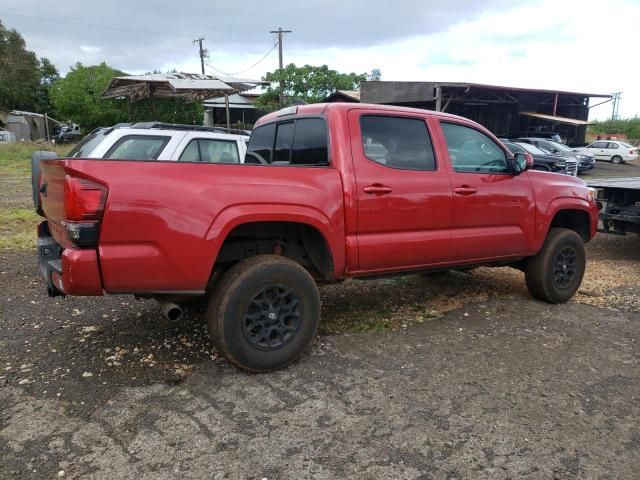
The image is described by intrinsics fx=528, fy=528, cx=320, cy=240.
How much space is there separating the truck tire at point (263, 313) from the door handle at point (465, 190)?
1.60 meters

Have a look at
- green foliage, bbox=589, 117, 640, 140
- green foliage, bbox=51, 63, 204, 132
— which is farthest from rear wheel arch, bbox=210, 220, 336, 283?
green foliage, bbox=589, 117, 640, 140

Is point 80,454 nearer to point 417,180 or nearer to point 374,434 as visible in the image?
point 374,434

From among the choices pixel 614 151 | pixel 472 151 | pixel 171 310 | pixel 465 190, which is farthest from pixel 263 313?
pixel 614 151

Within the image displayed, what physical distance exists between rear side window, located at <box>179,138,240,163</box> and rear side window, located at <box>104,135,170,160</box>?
1.12 ft

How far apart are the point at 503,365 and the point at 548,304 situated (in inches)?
72.9

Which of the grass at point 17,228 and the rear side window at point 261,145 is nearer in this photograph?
the rear side window at point 261,145

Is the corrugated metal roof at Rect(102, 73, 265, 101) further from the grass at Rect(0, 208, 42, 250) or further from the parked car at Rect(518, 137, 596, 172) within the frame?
the parked car at Rect(518, 137, 596, 172)

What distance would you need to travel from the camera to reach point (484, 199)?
467 centimetres

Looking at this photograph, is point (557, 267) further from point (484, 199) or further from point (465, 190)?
point (465, 190)

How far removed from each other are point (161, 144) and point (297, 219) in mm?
3926

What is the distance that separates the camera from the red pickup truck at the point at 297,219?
307cm

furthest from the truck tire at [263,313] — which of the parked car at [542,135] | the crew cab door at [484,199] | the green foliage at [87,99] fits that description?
the parked car at [542,135]

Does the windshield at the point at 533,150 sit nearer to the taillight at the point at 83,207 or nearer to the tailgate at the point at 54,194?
the tailgate at the point at 54,194

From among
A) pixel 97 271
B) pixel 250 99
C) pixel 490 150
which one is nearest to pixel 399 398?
pixel 97 271
